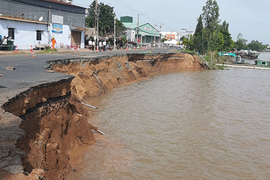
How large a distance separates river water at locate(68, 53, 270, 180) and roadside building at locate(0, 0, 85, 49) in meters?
17.5

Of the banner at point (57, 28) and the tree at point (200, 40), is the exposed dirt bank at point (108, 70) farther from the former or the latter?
the tree at point (200, 40)

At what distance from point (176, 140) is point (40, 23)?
91.4ft

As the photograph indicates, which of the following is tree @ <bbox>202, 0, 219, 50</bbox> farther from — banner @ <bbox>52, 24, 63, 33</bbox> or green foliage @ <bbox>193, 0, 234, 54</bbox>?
banner @ <bbox>52, 24, 63, 33</bbox>

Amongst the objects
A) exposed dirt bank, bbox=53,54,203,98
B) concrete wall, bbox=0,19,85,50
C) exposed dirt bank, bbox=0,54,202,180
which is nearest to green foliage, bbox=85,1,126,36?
concrete wall, bbox=0,19,85,50

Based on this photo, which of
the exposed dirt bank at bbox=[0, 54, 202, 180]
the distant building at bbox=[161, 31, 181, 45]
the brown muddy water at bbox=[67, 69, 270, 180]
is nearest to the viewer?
the exposed dirt bank at bbox=[0, 54, 202, 180]

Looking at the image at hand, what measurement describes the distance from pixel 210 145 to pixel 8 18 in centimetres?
2591

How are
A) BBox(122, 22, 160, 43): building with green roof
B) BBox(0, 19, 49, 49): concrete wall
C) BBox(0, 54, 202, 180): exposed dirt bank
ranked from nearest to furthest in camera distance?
BBox(0, 54, 202, 180): exposed dirt bank
BBox(0, 19, 49, 49): concrete wall
BBox(122, 22, 160, 43): building with green roof

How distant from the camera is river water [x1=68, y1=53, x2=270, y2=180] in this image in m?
7.85

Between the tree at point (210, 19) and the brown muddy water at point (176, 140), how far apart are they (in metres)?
37.3

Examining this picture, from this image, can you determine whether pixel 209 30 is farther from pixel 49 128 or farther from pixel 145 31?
pixel 49 128

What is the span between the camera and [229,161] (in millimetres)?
8672

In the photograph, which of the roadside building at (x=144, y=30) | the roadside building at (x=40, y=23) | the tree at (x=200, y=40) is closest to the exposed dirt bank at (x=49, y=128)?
the roadside building at (x=40, y=23)

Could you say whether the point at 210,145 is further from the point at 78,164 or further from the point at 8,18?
the point at 8,18

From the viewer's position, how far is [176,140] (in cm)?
1027
